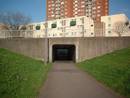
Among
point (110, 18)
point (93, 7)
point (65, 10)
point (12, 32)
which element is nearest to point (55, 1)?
point (65, 10)

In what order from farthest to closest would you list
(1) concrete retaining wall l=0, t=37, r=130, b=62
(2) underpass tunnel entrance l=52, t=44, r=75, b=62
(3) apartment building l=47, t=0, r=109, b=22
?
(3) apartment building l=47, t=0, r=109, b=22
(2) underpass tunnel entrance l=52, t=44, r=75, b=62
(1) concrete retaining wall l=0, t=37, r=130, b=62

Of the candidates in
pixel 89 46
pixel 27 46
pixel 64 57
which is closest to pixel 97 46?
pixel 89 46

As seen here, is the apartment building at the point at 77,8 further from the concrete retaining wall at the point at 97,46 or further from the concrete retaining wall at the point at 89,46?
the concrete retaining wall at the point at 97,46

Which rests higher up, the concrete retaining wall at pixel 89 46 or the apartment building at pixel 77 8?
the apartment building at pixel 77 8

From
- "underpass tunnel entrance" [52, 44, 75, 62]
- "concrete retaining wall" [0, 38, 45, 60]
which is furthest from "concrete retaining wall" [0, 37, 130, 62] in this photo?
"underpass tunnel entrance" [52, 44, 75, 62]

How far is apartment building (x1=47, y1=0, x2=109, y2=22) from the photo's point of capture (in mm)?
94062

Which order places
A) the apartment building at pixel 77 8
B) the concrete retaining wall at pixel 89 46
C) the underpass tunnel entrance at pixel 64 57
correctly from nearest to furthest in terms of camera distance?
1. the concrete retaining wall at pixel 89 46
2. the underpass tunnel entrance at pixel 64 57
3. the apartment building at pixel 77 8

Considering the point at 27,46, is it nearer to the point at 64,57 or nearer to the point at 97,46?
the point at 97,46

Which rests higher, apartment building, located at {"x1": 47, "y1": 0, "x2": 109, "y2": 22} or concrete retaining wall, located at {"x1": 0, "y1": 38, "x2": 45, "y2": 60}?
apartment building, located at {"x1": 47, "y1": 0, "x2": 109, "y2": 22}

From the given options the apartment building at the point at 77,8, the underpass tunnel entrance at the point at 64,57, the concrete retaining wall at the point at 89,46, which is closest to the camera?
the concrete retaining wall at the point at 89,46

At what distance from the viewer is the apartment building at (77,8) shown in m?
94.1

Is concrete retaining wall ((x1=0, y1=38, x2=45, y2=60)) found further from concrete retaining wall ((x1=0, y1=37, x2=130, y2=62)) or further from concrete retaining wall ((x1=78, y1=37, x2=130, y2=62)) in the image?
concrete retaining wall ((x1=78, y1=37, x2=130, y2=62))

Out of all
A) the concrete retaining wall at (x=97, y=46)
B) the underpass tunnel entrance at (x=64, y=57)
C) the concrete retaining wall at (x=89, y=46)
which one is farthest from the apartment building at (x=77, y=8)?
the concrete retaining wall at (x=97, y=46)

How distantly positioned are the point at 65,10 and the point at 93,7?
14.4 metres
